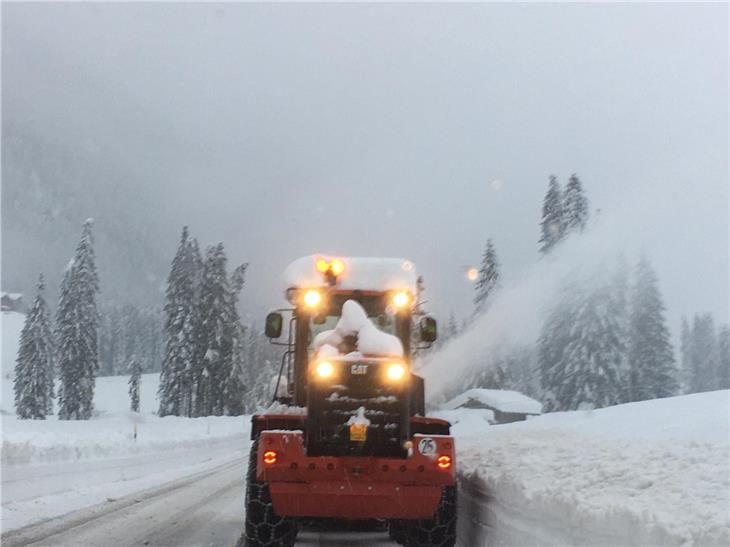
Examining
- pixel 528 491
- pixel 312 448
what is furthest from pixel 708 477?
pixel 312 448

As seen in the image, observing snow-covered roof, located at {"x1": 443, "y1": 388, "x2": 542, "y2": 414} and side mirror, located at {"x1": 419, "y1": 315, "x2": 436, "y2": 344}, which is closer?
side mirror, located at {"x1": 419, "y1": 315, "x2": 436, "y2": 344}

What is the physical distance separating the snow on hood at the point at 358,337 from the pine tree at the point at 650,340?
4062cm

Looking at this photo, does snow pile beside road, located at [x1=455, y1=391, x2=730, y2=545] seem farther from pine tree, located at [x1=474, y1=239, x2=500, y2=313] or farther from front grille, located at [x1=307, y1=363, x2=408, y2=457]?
pine tree, located at [x1=474, y1=239, x2=500, y2=313]

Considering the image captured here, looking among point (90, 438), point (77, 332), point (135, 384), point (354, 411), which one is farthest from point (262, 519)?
point (135, 384)

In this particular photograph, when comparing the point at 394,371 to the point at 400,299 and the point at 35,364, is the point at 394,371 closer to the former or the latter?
the point at 400,299

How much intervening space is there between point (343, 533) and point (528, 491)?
2794mm

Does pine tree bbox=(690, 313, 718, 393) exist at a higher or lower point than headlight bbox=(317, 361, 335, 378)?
higher

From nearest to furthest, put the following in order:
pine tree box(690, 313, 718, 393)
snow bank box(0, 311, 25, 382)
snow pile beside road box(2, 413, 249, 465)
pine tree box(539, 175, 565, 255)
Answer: snow pile beside road box(2, 413, 249, 465)
pine tree box(539, 175, 565, 255)
pine tree box(690, 313, 718, 393)
snow bank box(0, 311, 25, 382)

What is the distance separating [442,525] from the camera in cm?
643

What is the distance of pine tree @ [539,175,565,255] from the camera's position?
36.5 m

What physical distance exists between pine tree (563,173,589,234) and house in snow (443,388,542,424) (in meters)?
23.4

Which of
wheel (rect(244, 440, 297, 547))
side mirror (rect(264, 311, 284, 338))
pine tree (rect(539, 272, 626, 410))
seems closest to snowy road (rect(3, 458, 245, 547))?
wheel (rect(244, 440, 297, 547))

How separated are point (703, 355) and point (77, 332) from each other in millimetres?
73597

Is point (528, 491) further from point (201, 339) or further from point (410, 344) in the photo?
point (201, 339)
